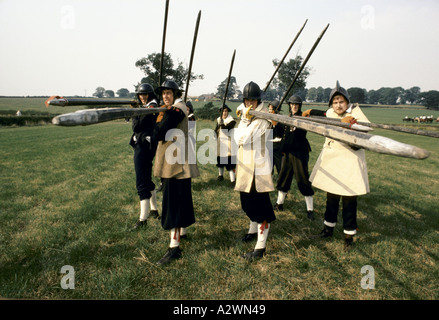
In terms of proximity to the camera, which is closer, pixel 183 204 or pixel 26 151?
pixel 183 204

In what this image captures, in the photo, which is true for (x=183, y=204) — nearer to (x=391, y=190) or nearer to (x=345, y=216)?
(x=345, y=216)

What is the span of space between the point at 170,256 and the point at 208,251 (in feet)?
2.11

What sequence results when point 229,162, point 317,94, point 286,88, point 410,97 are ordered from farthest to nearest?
1. point 410,97
2. point 317,94
3. point 286,88
4. point 229,162

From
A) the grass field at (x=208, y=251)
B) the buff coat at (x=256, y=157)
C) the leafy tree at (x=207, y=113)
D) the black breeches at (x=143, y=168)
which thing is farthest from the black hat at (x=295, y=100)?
the leafy tree at (x=207, y=113)

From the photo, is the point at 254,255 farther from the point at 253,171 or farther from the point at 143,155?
the point at 143,155

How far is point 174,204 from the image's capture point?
3.63m

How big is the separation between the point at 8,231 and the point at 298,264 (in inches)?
214

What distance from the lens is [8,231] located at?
4.30 metres

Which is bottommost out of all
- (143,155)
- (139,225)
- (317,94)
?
(139,225)

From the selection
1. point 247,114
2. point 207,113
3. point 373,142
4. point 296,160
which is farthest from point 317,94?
point 373,142

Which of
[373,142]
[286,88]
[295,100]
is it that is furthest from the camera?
[286,88]

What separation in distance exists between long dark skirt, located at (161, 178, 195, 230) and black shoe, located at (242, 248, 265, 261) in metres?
1.14

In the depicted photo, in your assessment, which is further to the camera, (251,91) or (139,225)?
(139,225)

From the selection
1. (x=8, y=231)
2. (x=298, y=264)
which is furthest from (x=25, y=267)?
(x=298, y=264)
